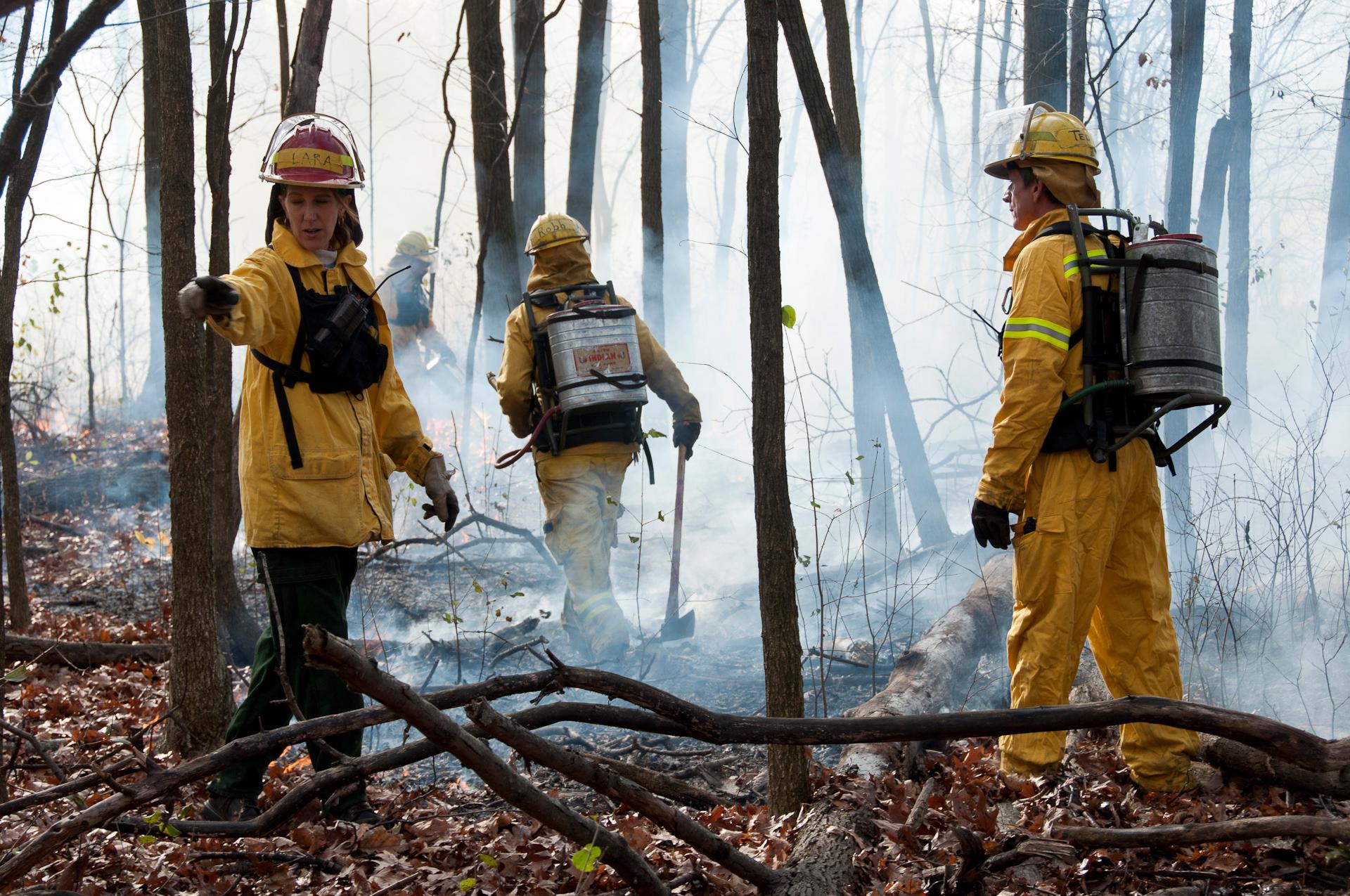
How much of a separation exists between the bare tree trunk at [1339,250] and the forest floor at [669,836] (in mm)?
12207

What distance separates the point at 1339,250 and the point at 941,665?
1289cm

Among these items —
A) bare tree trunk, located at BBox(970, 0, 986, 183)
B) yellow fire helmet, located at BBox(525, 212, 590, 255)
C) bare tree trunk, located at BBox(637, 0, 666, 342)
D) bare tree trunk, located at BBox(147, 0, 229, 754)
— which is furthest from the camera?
bare tree trunk, located at BBox(970, 0, 986, 183)

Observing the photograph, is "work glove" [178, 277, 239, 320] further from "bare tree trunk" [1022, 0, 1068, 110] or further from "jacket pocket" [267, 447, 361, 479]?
"bare tree trunk" [1022, 0, 1068, 110]

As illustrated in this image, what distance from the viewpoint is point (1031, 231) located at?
A: 3670 millimetres

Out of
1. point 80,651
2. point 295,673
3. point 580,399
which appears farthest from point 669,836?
point 80,651

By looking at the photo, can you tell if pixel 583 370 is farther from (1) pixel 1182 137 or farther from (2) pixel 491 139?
(1) pixel 1182 137

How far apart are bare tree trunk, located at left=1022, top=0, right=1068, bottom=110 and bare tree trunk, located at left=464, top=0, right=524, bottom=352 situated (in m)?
4.50

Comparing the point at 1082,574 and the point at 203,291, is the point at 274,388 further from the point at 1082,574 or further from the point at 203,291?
the point at 1082,574

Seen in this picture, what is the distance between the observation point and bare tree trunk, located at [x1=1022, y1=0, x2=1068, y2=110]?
26.3 feet

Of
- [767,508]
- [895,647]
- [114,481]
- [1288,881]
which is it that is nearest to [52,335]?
[114,481]

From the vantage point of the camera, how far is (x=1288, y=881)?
256cm

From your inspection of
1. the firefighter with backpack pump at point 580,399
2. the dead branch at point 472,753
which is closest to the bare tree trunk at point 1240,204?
the firefighter with backpack pump at point 580,399

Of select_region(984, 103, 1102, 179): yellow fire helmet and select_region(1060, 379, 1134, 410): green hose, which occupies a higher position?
select_region(984, 103, 1102, 179): yellow fire helmet

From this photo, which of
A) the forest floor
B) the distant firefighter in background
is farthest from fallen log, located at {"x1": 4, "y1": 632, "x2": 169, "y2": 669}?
the distant firefighter in background
